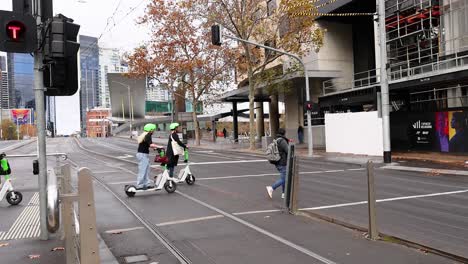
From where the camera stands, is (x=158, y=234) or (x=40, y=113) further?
(x=158, y=234)

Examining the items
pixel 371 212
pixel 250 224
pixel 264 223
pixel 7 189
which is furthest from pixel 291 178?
pixel 7 189

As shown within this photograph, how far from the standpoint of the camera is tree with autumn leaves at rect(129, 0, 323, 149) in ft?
105

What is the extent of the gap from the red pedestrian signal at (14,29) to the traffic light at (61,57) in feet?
1.24

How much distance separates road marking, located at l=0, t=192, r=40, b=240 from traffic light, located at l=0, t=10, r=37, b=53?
3.07m

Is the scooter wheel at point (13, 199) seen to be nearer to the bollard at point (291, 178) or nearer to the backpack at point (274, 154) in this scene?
the backpack at point (274, 154)

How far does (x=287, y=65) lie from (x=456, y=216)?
31416 millimetres

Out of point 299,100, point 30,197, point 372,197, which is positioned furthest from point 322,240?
point 299,100

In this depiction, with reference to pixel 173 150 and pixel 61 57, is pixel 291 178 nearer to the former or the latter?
pixel 61 57

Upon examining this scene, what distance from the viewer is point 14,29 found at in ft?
20.4

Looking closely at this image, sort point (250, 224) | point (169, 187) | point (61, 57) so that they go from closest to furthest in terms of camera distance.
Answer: point (61, 57)
point (250, 224)
point (169, 187)

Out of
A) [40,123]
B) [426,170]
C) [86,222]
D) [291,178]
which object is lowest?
[426,170]

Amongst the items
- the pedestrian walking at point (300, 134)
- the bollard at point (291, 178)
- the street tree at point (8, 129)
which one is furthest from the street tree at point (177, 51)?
the street tree at point (8, 129)

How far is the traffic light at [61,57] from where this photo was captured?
6.46m

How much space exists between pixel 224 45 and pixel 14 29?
36.2 metres
